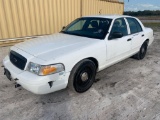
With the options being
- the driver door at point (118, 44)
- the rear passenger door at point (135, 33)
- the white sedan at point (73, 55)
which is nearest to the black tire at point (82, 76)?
the white sedan at point (73, 55)

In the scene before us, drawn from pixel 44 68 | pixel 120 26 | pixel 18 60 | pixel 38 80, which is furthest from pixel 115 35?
pixel 18 60

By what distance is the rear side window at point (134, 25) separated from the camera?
15.2 ft

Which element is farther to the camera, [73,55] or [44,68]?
[73,55]

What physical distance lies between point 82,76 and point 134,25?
2.65 m

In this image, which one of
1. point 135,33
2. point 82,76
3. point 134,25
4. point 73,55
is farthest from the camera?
point 134,25

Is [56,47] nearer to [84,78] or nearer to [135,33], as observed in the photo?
[84,78]

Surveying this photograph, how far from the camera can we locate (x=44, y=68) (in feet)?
8.74

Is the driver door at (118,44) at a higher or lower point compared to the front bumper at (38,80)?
higher

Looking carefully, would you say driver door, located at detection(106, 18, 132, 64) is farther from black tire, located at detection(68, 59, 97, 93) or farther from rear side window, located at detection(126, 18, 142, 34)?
black tire, located at detection(68, 59, 97, 93)

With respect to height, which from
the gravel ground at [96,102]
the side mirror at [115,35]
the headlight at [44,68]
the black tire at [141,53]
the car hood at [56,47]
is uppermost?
the side mirror at [115,35]

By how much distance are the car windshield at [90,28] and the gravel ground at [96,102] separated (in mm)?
1174

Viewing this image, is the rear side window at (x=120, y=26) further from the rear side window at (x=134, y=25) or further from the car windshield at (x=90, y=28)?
the rear side window at (x=134, y=25)

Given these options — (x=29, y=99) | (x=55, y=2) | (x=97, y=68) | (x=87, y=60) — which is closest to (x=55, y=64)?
(x=87, y=60)

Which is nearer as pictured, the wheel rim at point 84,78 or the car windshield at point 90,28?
the wheel rim at point 84,78
